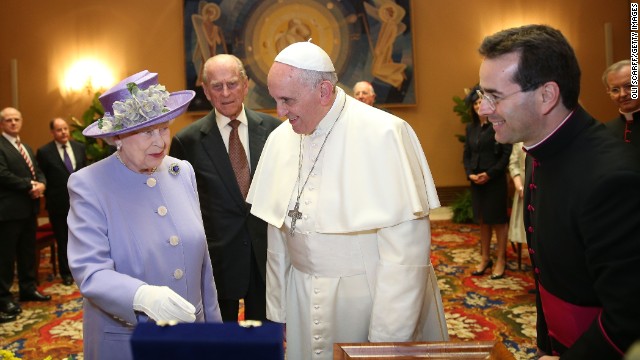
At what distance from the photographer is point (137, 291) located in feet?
5.89

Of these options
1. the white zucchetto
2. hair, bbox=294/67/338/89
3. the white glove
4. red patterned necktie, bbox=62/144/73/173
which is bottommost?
the white glove

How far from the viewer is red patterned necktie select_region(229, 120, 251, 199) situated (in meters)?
3.38

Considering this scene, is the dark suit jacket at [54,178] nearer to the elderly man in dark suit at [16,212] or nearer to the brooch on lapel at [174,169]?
the elderly man in dark suit at [16,212]

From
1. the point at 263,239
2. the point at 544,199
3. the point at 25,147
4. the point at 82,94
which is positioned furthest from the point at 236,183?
the point at 82,94

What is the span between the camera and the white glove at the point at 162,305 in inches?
67.6

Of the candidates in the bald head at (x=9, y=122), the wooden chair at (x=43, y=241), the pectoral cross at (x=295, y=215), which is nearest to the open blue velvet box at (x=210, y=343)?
the pectoral cross at (x=295, y=215)

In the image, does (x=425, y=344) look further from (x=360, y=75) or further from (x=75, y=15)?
(x=75, y=15)

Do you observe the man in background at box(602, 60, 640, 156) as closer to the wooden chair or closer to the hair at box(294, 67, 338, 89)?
the hair at box(294, 67, 338, 89)

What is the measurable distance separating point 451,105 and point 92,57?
22.1 ft

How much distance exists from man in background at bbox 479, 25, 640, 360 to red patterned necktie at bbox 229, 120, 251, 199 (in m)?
1.90

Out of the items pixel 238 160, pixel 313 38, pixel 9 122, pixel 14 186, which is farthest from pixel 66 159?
pixel 313 38

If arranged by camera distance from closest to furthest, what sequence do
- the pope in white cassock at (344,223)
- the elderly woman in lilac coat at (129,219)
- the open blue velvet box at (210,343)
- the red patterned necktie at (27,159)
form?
1. the open blue velvet box at (210,343)
2. the elderly woman in lilac coat at (129,219)
3. the pope in white cassock at (344,223)
4. the red patterned necktie at (27,159)

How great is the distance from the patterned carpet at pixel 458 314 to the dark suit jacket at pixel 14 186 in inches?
38.9

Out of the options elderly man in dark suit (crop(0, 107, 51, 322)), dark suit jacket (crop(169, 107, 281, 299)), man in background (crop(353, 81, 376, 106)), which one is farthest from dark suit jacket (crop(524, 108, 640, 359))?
elderly man in dark suit (crop(0, 107, 51, 322))
